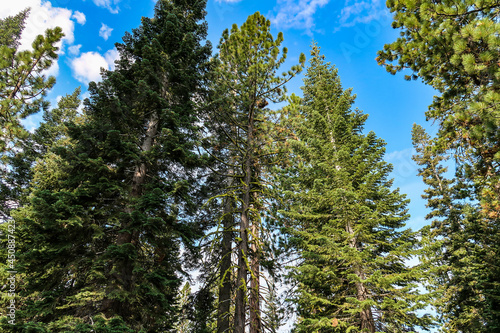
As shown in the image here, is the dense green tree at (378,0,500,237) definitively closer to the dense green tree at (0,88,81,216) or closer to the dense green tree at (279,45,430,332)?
the dense green tree at (279,45,430,332)

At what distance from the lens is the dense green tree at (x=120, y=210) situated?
5418mm

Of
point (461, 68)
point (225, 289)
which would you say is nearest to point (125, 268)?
point (225, 289)

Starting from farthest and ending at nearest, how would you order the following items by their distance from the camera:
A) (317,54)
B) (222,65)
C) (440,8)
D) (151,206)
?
(317,54) < (222,65) < (151,206) < (440,8)

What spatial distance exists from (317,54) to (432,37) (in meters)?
8.95

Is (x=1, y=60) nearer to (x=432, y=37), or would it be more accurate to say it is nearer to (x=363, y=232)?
(x=432, y=37)

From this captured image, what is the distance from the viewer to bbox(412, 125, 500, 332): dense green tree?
10.3 metres

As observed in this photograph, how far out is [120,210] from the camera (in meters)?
6.89

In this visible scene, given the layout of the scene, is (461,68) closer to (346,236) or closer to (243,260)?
(346,236)

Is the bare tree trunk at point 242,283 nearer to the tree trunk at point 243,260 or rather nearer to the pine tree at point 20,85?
the tree trunk at point 243,260

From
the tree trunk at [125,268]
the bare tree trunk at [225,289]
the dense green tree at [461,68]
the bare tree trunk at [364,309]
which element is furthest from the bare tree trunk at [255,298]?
the dense green tree at [461,68]

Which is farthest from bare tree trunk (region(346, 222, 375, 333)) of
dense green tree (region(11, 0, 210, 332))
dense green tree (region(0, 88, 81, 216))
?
dense green tree (region(0, 88, 81, 216))

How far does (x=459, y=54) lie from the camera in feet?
14.5

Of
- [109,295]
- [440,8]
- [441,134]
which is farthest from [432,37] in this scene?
[109,295]

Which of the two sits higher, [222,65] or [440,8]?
[222,65]
